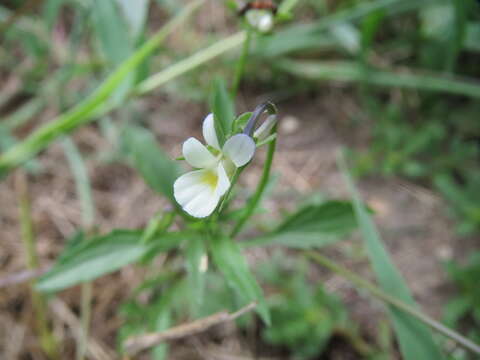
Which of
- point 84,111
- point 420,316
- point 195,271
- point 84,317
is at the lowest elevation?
point 420,316

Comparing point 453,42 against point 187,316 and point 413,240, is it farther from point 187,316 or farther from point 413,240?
point 187,316

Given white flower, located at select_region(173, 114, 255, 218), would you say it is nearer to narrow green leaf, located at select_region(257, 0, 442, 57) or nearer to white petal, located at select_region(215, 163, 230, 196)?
white petal, located at select_region(215, 163, 230, 196)

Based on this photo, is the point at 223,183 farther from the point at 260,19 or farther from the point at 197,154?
the point at 260,19

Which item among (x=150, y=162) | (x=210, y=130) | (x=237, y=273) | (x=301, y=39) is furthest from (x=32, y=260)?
(x=301, y=39)

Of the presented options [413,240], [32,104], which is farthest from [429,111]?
[32,104]

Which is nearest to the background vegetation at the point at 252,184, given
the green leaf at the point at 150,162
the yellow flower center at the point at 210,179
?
the green leaf at the point at 150,162

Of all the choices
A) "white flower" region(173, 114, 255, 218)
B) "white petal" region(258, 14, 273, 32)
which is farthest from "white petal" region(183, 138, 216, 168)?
"white petal" region(258, 14, 273, 32)
